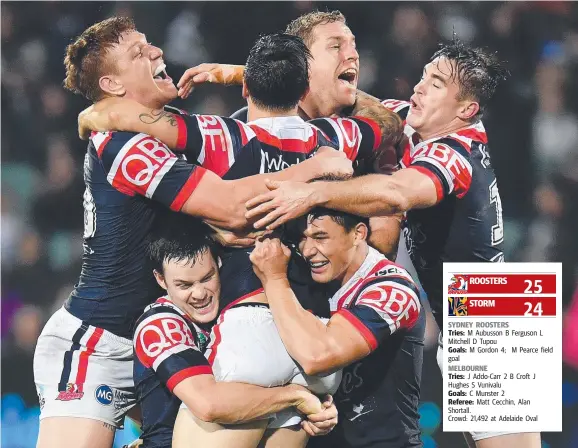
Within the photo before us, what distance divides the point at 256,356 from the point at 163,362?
1.13 ft

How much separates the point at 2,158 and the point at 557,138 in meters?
2.73

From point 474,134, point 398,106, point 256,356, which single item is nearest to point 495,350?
point 474,134

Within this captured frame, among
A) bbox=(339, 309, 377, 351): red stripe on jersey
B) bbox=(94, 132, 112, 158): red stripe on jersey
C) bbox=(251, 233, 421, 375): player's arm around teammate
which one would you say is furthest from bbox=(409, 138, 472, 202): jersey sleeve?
bbox=(94, 132, 112, 158): red stripe on jersey

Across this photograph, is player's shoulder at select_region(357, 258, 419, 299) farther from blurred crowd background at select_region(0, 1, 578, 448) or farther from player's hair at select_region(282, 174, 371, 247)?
blurred crowd background at select_region(0, 1, 578, 448)

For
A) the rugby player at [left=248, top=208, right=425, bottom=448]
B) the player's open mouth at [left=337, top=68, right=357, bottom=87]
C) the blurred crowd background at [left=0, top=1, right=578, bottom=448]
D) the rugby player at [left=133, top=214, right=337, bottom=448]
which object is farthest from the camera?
the blurred crowd background at [left=0, top=1, right=578, bottom=448]

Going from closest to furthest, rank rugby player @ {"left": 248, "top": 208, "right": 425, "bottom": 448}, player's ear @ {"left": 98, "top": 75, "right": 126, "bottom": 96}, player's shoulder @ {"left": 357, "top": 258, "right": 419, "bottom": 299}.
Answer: rugby player @ {"left": 248, "top": 208, "right": 425, "bottom": 448}
player's shoulder @ {"left": 357, "top": 258, "right": 419, "bottom": 299}
player's ear @ {"left": 98, "top": 75, "right": 126, "bottom": 96}

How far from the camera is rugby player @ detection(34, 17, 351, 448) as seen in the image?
3.18m

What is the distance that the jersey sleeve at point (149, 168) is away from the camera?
10.3 ft

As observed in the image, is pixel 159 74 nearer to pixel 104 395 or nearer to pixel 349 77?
pixel 349 77

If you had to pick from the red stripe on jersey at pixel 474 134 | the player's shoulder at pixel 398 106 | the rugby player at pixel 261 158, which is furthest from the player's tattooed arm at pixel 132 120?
the red stripe on jersey at pixel 474 134

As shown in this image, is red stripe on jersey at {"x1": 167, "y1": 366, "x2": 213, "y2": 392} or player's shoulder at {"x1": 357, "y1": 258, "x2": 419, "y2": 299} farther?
player's shoulder at {"x1": 357, "y1": 258, "x2": 419, "y2": 299}

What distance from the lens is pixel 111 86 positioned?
341 cm

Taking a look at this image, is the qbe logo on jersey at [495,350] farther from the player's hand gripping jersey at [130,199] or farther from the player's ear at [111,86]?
the player's ear at [111,86]

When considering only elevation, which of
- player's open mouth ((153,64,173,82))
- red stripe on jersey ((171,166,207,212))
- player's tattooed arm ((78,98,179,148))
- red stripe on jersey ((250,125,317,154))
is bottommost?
red stripe on jersey ((171,166,207,212))
